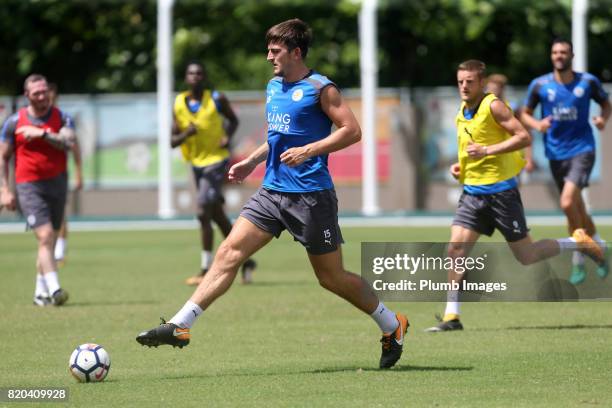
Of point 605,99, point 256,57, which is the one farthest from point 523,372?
point 256,57

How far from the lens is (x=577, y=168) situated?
563 inches

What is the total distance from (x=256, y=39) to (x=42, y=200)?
22848mm

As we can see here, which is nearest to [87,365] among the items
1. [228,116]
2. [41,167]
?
[41,167]

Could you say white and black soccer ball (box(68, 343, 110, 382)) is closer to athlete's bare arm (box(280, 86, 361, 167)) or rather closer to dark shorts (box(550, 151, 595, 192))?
athlete's bare arm (box(280, 86, 361, 167))

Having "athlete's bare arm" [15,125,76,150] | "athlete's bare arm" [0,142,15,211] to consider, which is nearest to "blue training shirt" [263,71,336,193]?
"athlete's bare arm" [15,125,76,150]

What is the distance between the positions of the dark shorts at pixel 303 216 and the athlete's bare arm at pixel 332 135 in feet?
1.11

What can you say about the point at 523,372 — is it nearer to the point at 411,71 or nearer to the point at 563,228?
the point at 563,228

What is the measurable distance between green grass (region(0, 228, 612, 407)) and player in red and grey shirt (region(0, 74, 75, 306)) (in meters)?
0.48

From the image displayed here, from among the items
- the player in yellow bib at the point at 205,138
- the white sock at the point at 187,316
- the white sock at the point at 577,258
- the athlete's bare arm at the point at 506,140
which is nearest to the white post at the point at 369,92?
the player in yellow bib at the point at 205,138

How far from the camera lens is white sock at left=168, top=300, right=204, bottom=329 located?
8.91m

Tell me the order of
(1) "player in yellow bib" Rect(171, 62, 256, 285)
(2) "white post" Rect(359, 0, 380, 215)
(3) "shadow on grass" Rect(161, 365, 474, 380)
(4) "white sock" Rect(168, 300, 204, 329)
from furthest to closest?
(2) "white post" Rect(359, 0, 380, 215), (1) "player in yellow bib" Rect(171, 62, 256, 285), (3) "shadow on grass" Rect(161, 365, 474, 380), (4) "white sock" Rect(168, 300, 204, 329)

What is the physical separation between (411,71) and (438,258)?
26.0 metres

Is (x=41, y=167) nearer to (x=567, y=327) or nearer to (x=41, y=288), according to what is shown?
(x=41, y=288)

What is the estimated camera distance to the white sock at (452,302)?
37.8 ft
